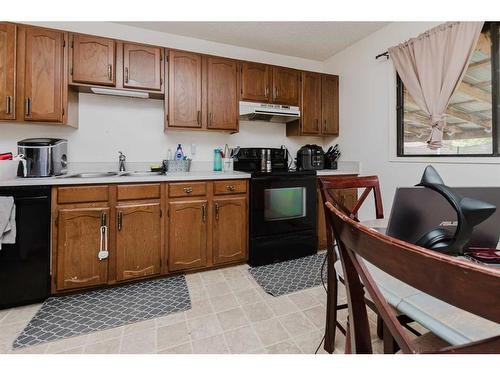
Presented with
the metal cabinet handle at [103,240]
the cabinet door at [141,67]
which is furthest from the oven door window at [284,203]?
the cabinet door at [141,67]

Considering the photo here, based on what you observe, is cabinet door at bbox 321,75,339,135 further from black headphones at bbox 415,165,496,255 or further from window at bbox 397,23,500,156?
black headphones at bbox 415,165,496,255

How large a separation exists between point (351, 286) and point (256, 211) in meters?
1.97

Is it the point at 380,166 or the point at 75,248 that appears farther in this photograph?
the point at 380,166

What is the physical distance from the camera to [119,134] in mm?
2721

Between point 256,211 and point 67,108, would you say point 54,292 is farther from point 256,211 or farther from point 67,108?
point 256,211

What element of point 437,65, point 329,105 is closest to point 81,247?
point 329,105

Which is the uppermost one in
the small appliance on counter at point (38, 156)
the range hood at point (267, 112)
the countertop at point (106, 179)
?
the range hood at point (267, 112)

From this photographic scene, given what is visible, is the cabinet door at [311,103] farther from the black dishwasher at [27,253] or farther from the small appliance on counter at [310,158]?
the black dishwasher at [27,253]

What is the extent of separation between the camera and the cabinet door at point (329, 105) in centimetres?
330

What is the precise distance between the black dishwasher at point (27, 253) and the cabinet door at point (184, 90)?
4.16 ft

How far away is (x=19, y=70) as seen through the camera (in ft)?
6.86

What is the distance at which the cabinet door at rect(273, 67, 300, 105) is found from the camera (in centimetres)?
302

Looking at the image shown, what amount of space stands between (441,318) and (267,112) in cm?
258
